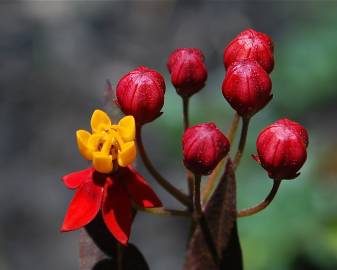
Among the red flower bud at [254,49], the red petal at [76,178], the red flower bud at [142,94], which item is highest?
the red flower bud at [254,49]

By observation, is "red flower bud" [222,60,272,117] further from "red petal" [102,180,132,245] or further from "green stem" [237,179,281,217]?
"red petal" [102,180,132,245]

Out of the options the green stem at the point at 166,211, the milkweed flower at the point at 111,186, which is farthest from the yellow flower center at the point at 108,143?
the green stem at the point at 166,211

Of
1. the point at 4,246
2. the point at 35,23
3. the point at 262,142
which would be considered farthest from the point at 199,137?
the point at 35,23

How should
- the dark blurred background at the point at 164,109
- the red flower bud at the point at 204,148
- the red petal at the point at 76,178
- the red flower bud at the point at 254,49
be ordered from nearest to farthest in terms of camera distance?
1. the red flower bud at the point at 204,148
2. the red petal at the point at 76,178
3. the red flower bud at the point at 254,49
4. the dark blurred background at the point at 164,109

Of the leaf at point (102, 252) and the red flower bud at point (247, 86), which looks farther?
the leaf at point (102, 252)

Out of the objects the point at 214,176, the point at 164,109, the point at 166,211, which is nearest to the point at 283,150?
the point at 214,176

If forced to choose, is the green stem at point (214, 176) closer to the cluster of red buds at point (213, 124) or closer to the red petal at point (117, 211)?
the cluster of red buds at point (213, 124)
